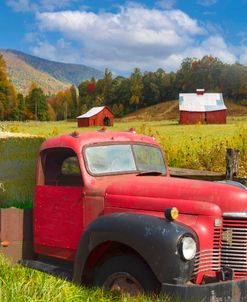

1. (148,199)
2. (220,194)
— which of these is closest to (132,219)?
(148,199)

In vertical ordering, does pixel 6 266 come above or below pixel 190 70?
below

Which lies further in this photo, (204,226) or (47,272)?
(47,272)

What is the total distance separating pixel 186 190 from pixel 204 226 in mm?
409

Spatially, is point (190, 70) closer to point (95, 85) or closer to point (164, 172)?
point (95, 85)

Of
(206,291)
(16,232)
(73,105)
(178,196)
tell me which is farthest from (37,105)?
(206,291)

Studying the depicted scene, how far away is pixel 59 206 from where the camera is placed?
220 inches

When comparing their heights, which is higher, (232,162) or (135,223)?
(232,162)

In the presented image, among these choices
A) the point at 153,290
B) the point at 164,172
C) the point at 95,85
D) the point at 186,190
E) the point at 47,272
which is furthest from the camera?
the point at 95,85

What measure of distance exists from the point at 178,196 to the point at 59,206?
4.66ft

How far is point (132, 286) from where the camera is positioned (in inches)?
181

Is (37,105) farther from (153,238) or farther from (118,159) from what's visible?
(153,238)

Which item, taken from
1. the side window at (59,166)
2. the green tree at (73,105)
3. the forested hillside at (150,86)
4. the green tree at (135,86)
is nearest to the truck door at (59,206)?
the side window at (59,166)

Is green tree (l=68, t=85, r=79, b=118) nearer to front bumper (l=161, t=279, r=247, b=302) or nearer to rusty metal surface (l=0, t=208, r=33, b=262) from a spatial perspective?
rusty metal surface (l=0, t=208, r=33, b=262)

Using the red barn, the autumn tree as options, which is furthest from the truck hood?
the autumn tree
